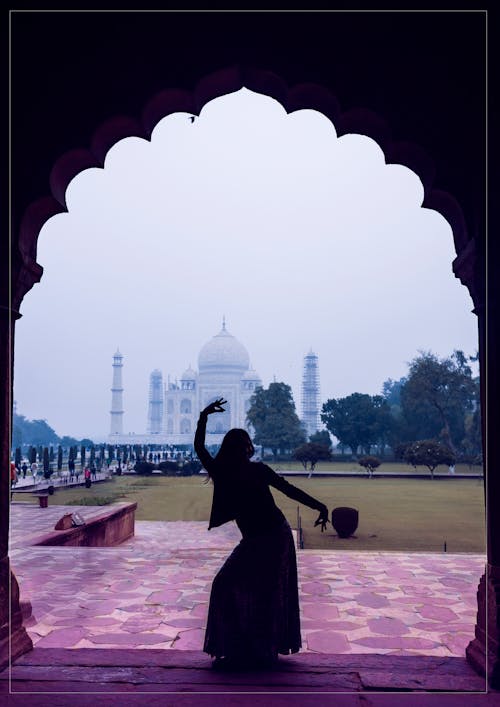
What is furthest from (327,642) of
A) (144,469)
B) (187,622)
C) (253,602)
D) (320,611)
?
(144,469)

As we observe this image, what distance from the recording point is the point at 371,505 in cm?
1672

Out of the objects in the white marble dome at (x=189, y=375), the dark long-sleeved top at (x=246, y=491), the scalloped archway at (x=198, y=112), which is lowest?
the dark long-sleeved top at (x=246, y=491)

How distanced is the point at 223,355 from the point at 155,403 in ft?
79.2

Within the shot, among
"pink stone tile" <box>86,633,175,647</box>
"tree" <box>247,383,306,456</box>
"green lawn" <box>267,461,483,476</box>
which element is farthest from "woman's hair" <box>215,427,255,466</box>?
"tree" <box>247,383,306,456</box>

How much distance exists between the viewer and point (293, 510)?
1576 centimetres

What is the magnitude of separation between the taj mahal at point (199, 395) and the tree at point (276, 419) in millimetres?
33678

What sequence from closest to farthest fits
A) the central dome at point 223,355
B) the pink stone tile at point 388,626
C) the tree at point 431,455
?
the pink stone tile at point 388,626 → the tree at point 431,455 → the central dome at point 223,355

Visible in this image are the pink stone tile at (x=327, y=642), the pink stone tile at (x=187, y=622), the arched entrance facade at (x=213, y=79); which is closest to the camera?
the arched entrance facade at (x=213, y=79)

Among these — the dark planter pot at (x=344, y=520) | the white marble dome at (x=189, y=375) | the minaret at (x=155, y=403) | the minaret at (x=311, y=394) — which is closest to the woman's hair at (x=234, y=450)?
the dark planter pot at (x=344, y=520)

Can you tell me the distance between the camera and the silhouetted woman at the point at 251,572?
10.7ft

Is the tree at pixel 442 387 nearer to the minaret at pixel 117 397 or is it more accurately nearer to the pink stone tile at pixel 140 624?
the pink stone tile at pixel 140 624

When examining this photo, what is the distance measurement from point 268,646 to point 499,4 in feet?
12.1

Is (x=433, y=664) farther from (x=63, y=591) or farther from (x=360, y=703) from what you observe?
(x=63, y=591)

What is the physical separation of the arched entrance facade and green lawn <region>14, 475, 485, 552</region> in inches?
296
